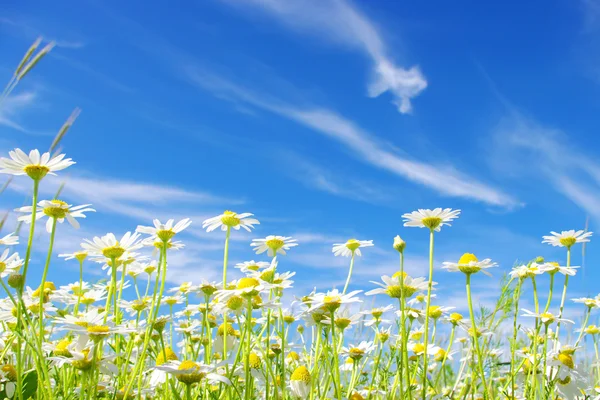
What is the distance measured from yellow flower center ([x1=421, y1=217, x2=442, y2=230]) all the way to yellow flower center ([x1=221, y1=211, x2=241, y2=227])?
3.24 feet

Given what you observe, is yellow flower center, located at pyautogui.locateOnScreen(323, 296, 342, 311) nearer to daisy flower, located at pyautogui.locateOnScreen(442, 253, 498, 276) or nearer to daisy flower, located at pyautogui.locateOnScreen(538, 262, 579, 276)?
daisy flower, located at pyautogui.locateOnScreen(442, 253, 498, 276)

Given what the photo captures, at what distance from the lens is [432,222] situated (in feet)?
9.48

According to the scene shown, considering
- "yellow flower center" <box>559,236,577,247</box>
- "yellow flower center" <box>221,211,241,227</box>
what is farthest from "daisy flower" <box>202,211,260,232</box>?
"yellow flower center" <box>559,236,577,247</box>

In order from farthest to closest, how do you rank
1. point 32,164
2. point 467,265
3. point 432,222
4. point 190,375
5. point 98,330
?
point 432,222
point 467,265
point 32,164
point 98,330
point 190,375

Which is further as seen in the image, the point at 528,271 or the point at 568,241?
the point at 568,241

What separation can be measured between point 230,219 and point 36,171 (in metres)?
1.05

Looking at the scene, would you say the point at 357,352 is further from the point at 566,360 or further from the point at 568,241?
the point at 568,241

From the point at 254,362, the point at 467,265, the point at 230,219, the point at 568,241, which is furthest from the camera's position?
the point at 568,241

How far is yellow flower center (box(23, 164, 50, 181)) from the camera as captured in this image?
8.13ft

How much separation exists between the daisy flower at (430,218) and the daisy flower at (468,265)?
204 mm

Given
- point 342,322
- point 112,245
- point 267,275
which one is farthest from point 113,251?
point 342,322

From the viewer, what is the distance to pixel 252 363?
308 centimetres

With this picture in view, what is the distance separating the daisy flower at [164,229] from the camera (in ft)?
8.64

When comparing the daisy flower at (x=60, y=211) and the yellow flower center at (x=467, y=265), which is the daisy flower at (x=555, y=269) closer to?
the yellow flower center at (x=467, y=265)
